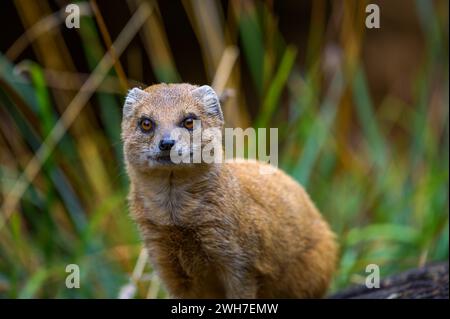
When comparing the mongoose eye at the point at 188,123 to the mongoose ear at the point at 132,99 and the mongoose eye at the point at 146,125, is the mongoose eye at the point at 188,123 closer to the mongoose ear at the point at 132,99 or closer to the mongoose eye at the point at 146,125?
the mongoose eye at the point at 146,125

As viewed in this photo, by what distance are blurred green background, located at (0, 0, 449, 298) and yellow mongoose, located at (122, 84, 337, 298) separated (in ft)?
2.41

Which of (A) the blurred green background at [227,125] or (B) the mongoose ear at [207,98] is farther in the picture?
(A) the blurred green background at [227,125]

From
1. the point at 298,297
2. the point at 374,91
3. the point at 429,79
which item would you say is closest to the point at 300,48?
the point at 374,91

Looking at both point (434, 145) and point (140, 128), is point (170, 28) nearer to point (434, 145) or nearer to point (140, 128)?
point (434, 145)

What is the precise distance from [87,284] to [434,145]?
3.01 m

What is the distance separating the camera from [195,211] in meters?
3.51

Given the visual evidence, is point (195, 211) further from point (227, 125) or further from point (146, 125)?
point (227, 125)

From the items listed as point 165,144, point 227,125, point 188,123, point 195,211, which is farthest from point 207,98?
point 227,125

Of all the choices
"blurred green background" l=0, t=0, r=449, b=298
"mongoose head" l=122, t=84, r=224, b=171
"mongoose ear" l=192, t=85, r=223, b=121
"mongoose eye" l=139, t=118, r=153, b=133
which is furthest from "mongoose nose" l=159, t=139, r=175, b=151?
"blurred green background" l=0, t=0, r=449, b=298

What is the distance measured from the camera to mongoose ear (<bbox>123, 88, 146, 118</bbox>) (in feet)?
11.8


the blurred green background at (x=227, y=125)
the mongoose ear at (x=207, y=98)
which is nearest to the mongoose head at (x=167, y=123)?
the mongoose ear at (x=207, y=98)

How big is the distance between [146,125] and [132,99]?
0.25m

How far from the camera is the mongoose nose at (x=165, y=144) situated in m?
3.20

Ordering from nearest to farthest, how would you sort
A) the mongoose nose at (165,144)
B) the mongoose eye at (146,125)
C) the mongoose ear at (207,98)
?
1. the mongoose nose at (165,144)
2. the mongoose eye at (146,125)
3. the mongoose ear at (207,98)
